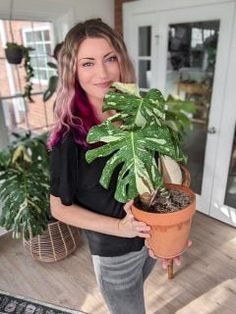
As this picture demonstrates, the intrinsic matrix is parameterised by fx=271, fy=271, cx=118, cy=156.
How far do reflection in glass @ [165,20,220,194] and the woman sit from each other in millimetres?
1598

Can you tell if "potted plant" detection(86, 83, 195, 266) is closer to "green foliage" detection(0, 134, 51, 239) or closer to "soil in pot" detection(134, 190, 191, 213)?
"soil in pot" detection(134, 190, 191, 213)

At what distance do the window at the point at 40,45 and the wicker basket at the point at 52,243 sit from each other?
1512 mm

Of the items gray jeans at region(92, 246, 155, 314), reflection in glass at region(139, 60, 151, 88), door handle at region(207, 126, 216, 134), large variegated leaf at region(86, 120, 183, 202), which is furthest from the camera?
reflection in glass at region(139, 60, 151, 88)

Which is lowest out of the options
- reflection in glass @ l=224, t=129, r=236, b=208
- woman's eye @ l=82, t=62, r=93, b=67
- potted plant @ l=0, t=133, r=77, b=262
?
reflection in glass @ l=224, t=129, r=236, b=208

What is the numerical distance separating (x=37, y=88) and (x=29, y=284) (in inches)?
72.3

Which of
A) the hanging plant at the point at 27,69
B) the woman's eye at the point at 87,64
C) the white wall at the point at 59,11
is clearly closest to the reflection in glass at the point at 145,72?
the white wall at the point at 59,11

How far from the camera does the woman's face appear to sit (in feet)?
2.66

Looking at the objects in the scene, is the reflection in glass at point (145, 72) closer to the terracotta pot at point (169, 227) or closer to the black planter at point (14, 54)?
the black planter at point (14, 54)

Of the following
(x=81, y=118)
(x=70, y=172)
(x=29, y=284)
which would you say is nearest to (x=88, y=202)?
(x=70, y=172)

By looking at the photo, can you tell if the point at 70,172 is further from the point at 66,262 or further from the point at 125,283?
the point at 66,262

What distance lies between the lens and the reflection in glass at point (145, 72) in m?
2.70

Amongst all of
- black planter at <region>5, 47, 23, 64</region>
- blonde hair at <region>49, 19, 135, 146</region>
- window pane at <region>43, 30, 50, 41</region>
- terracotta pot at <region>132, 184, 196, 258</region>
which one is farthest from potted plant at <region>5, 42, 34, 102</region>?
terracotta pot at <region>132, 184, 196, 258</region>

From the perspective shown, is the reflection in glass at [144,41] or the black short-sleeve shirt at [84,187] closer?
the black short-sleeve shirt at [84,187]

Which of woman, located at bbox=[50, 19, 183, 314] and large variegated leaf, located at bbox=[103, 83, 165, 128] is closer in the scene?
large variegated leaf, located at bbox=[103, 83, 165, 128]
